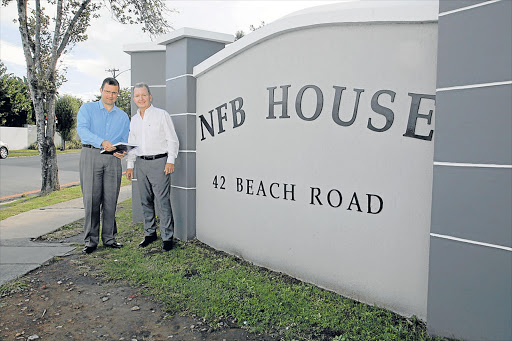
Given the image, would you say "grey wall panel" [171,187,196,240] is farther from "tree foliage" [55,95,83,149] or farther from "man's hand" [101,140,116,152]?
"tree foliage" [55,95,83,149]

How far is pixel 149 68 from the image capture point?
21.3 ft

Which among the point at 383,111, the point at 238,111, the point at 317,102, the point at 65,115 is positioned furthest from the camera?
the point at 65,115

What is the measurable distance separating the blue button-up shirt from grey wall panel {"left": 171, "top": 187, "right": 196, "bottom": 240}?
3.21 ft

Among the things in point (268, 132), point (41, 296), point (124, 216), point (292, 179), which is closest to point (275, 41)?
point (268, 132)

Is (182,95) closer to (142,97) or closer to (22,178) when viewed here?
(142,97)

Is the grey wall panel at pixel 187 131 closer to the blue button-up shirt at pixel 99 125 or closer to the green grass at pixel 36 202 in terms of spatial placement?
the blue button-up shirt at pixel 99 125

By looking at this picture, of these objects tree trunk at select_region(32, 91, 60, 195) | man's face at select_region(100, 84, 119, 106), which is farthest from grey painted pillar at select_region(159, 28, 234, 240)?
tree trunk at select_region(32, 91, 60, 195)

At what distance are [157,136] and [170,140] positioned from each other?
159 millimetres

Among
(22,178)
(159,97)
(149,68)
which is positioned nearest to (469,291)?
(159,97)

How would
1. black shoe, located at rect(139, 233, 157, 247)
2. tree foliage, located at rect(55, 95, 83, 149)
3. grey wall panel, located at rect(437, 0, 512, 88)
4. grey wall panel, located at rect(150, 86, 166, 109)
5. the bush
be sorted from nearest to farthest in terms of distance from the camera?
grey wall panel, located at rect(437, 0, 512, 88) < black shoe, located at rect(139, 233, 157, 247) < grey wall panel, located at rect(150, 86, 166, 109) < tree foliage, located at rect(55, 95, 83, 149) < the bush

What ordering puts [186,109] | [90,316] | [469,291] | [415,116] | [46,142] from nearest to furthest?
[469,291] < [415,116] < [90,316] < [186,109] < [46,142]

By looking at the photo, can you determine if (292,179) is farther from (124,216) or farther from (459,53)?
(124,216)

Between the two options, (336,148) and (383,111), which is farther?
(336,148)

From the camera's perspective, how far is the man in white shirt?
16.5 ft
